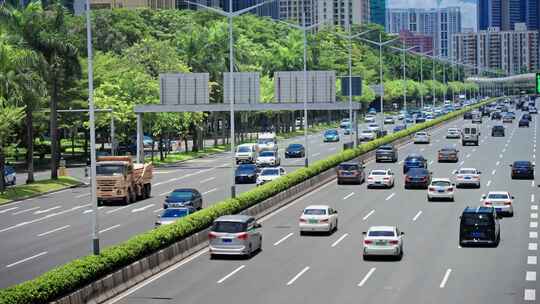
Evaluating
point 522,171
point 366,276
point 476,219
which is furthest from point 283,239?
point 522,171

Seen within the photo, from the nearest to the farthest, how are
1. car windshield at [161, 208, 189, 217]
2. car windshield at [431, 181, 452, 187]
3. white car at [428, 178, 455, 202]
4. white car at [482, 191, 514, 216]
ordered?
car windshield at [161, 208, 189, 217] → white car at [482, 191, 514, 216] → white car at [428, 178, 455, 202] → car windshield at [431, 181, 452, 187]

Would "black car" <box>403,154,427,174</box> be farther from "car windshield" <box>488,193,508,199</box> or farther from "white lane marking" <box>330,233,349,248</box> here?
"white lane marking" <box>330,233,349,248</box>

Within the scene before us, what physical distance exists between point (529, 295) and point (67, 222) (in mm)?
29618

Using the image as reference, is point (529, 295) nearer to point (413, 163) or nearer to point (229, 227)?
point (229, 227)

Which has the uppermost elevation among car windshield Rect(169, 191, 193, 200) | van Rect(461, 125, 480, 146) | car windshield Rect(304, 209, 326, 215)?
van Rect(461, 125, 480, 146)

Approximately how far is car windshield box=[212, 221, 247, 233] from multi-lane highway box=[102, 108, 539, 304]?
1.25m

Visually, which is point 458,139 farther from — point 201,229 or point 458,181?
point 201,229

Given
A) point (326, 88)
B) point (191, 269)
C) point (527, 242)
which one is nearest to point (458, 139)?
point (326, 88)

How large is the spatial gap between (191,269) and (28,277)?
6.12 metres

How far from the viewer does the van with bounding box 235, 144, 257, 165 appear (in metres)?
97.4

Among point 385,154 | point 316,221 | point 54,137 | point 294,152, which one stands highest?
point 54,137

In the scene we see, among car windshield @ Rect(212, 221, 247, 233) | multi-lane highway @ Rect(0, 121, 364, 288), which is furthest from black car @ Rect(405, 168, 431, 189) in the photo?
car windshield @ Rect(212, 221, 247, 233)

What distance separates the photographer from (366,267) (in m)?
42.2

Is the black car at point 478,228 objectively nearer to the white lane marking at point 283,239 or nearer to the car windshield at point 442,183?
the white lane marking at point 283,239
